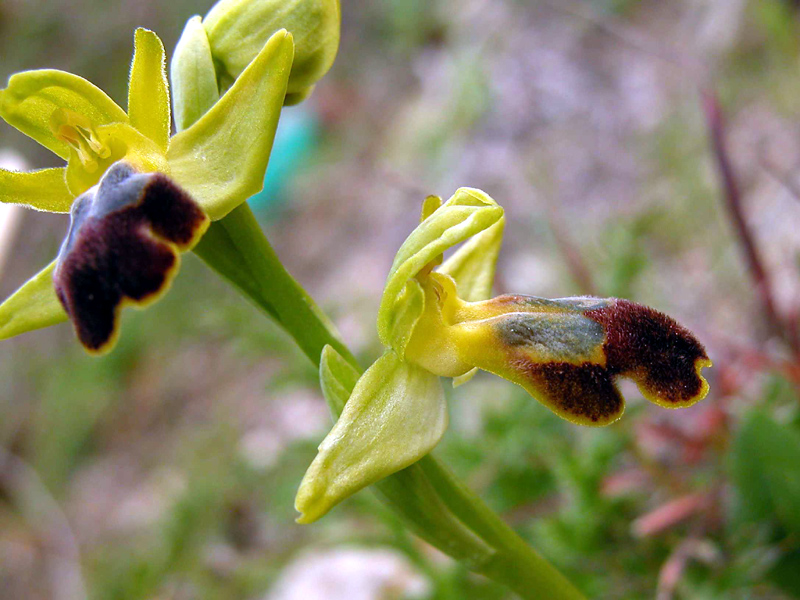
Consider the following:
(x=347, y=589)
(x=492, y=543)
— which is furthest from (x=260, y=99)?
(x=347, y=589)

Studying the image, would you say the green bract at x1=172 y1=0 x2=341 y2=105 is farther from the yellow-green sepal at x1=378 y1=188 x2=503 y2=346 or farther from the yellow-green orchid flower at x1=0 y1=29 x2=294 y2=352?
the yellow-green sepal at x1=378 y1=188 x2=503 y2=346

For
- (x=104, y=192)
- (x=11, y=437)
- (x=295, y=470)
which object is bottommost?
(x=11, y=437)

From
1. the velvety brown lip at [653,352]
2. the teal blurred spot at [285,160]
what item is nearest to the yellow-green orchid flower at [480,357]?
the velvety brown lip at [653,352]

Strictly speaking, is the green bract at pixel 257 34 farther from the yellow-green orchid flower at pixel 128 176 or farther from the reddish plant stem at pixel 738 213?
the reddish plant stem at pixel 738 213

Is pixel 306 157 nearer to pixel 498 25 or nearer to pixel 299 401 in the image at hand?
pixel 498 25

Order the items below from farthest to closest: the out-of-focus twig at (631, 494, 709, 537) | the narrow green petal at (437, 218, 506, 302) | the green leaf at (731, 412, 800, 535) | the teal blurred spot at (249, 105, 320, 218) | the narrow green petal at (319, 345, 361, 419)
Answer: the teal blurred spot at (249, 105, 320, 218) < the out-of-focus twig at (631, 494, 709, 537) < the green leaf at (731, 412, 800, 535) < the narrow green petal at (437, 218, 506, 302) < the narrow green petal at (319, 345, 361, 419)

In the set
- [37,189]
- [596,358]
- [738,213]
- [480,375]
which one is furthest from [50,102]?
[480,375]

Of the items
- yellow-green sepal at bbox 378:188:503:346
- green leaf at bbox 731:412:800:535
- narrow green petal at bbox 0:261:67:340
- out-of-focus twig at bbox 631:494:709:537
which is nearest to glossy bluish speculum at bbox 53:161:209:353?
narrow green petal at bbox 0:261:67:340

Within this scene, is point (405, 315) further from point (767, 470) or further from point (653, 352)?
point (767, 470)
